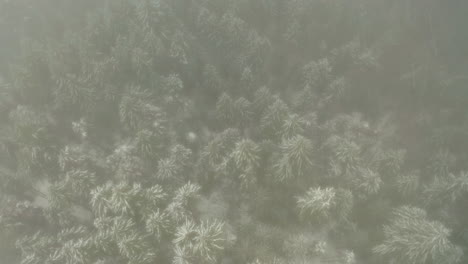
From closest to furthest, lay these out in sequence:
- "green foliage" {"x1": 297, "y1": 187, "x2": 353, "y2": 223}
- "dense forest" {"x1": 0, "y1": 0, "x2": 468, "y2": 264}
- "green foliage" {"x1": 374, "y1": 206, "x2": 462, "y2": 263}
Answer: "green foliage" {"x1": 374, "y1": 206, "x2": 462, "y2": 263} < "green foliage" {"x1": 297, "y1": 187, "x2": 353, "y2": 223} < "dense forest" {"x1": 0, "y1": 0, "x2": 468, "y2": 264}

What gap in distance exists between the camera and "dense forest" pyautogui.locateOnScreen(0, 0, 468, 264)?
1916cm

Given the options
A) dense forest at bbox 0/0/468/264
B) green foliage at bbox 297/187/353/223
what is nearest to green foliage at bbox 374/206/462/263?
dense forest at bbox 0/0/468/264

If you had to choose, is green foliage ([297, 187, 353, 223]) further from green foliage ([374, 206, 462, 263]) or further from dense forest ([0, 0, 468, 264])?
green foliage ([374, 206, 462, 263])

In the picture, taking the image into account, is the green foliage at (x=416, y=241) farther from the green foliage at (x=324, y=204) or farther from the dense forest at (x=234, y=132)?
the green foliage at (x=324, y=204)

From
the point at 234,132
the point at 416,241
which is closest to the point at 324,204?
the point at 416,241

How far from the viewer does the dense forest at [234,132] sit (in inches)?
754

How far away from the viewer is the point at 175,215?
1856 cm

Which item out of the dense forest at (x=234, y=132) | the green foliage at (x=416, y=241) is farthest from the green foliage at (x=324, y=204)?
the green foliage at (x=416, y=241)

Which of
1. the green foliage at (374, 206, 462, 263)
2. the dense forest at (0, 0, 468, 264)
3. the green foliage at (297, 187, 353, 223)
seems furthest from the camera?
the dense forest at (0, 0, 468, 264)

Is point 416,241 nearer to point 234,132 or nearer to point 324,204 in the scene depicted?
point 324,204

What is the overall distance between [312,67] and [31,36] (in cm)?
3053

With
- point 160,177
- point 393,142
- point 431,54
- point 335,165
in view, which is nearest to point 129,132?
point 160,177

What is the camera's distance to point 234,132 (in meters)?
22.7

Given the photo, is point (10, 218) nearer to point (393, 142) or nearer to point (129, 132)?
point (129, 132)
